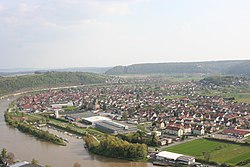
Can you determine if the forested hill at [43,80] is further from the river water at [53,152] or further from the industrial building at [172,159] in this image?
the industrial building at [172,159]

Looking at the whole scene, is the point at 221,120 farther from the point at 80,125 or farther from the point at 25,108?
the point at 25,108

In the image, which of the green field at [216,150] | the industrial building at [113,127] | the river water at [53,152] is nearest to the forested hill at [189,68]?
the industrial building at [113,127]

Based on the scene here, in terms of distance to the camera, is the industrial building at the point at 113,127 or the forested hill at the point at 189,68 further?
the forested hill at the point at 189,68

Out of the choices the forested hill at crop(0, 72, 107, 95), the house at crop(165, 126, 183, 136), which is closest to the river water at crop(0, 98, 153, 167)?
the house at crop(165, 126, 183, 136)

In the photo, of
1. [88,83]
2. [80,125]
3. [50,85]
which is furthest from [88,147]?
[88,83]

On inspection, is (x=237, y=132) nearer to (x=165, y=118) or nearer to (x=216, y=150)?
(x=216, y=150)

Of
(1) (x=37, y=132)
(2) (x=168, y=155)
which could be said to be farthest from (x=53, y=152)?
(2) (x=168, y=155)

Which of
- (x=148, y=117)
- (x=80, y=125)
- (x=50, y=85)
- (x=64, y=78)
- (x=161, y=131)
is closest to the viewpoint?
(x=161, y=131)
